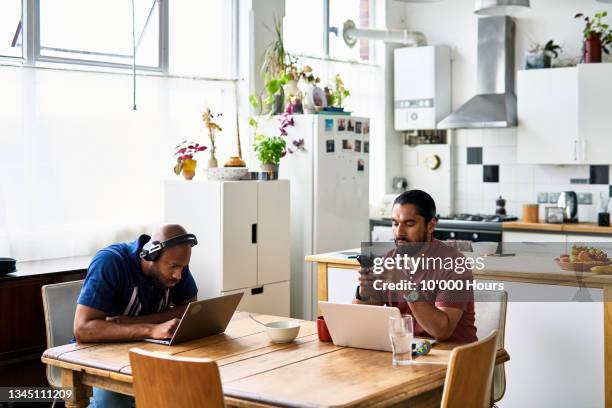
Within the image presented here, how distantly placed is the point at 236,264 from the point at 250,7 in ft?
6.66

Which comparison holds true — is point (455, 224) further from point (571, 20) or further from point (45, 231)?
point (45, 231)

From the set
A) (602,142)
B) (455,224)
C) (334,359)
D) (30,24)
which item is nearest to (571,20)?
(602,142)

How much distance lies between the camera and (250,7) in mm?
6188

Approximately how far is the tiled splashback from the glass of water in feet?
14.7

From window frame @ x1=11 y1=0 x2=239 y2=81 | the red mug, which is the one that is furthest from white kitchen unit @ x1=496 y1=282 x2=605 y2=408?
window frame @ x1=11 y1=0 x2=239 y2=81

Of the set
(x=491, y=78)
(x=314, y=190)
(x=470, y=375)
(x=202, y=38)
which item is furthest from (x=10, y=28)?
(x=491, y=78)

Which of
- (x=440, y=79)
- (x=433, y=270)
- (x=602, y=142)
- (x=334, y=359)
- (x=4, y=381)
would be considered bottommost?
(x=4, y=381)

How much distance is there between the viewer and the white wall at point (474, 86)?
6914 millimetres

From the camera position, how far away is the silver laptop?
3.07 meters

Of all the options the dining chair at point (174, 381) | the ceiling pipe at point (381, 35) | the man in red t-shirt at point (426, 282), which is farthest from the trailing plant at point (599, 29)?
the dining chair at point (174, 381)

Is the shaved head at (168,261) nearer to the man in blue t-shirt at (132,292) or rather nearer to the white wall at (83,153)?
the man in blue t-shirt at (132,292)

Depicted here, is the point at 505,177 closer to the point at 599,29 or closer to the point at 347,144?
the point at 599,29

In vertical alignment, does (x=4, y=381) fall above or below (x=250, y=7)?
below

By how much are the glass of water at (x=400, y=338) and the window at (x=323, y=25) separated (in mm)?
4291
